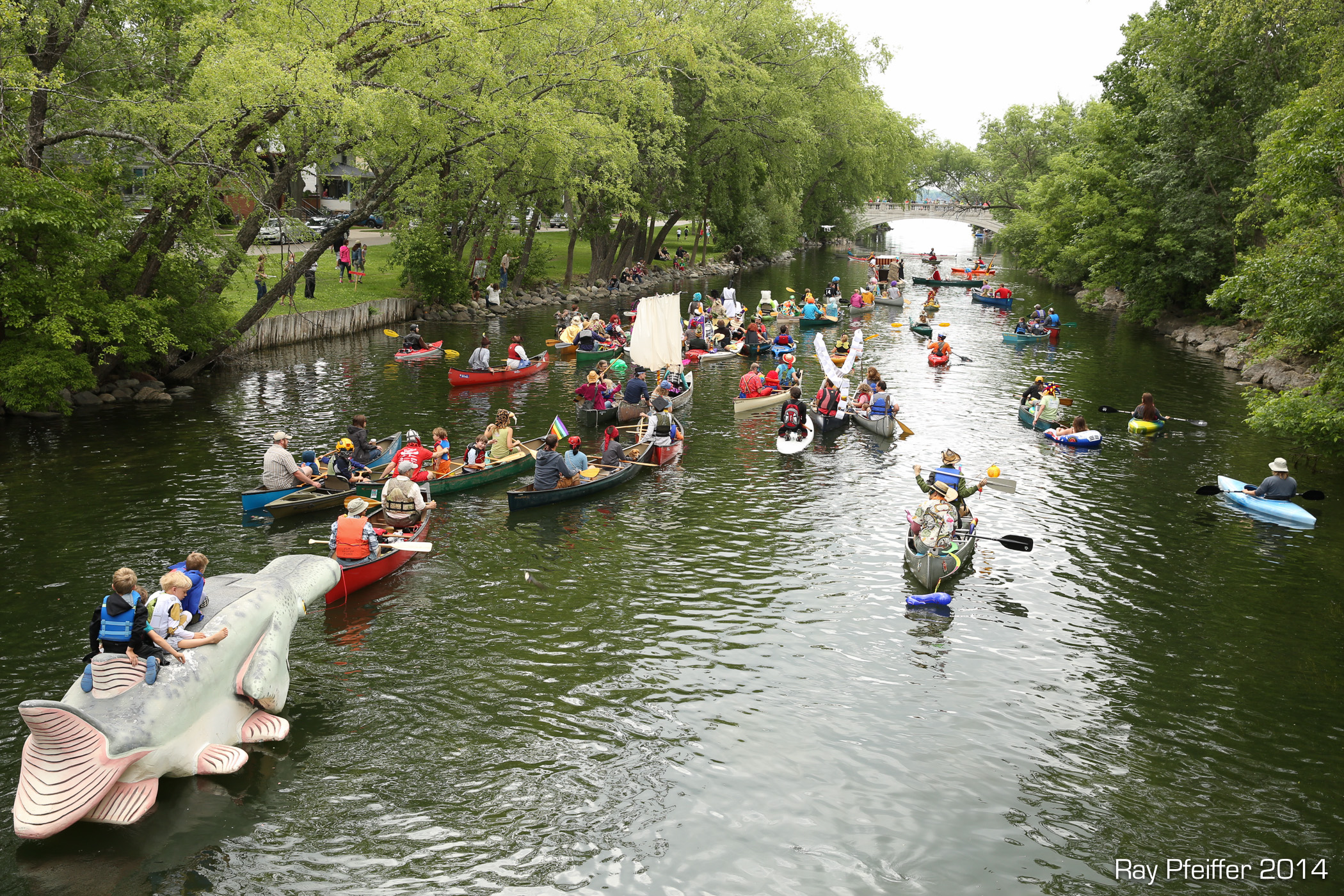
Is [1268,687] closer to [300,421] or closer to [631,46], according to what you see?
[300,421]

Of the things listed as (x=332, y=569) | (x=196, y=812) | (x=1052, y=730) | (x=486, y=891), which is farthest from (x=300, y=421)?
(x=1052, y=730)

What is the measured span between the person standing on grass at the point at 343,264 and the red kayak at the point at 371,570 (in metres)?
35.3

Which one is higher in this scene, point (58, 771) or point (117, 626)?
point (117, 626)

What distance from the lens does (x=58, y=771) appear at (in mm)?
10281

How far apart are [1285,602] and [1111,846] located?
9.70 metres

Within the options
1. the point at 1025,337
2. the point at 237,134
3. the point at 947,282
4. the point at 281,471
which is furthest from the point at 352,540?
the point at 947,282

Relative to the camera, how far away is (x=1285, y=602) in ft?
57.9

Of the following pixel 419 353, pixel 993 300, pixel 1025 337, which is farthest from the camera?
pixel 993 300

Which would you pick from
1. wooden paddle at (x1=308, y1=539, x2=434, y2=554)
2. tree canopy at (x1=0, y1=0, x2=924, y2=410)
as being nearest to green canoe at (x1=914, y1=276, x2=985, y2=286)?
tree canopy at (x1=0, y1=0, x2=924, y2=410)

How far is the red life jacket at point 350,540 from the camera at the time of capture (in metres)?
16.9

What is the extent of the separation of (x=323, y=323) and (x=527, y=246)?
17.2 meters

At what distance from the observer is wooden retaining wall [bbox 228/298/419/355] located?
38219mm

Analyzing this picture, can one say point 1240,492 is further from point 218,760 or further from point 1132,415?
point 218,760

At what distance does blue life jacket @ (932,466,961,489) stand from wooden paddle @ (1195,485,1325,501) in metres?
8.24
